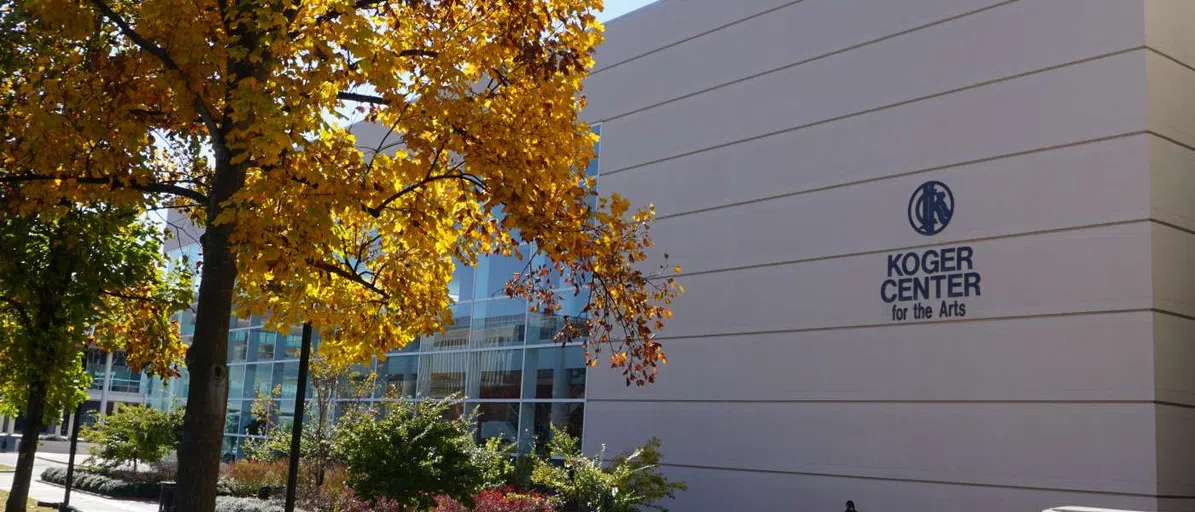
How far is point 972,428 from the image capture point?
14781 millimetres

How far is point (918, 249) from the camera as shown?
15797mm

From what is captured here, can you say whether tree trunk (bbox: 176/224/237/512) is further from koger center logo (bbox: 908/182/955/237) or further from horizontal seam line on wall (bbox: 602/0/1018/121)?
horizontal seam line on wall (bbox: 602/0/1018/121)

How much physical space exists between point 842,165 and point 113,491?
24380 millimetres

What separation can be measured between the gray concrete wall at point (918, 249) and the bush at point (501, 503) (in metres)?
2.08

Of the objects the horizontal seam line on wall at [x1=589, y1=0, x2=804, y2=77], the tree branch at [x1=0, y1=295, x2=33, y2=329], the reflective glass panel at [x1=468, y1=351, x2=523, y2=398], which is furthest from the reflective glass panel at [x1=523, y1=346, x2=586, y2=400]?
the tree branch at [x1=0, y1=295, x2=33, y2=329]

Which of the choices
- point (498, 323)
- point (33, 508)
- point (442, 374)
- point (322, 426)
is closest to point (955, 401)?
point (498, 323)

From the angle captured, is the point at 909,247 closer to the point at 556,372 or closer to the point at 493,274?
the point at 556,372

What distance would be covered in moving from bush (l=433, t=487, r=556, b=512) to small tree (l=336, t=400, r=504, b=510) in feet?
6.00

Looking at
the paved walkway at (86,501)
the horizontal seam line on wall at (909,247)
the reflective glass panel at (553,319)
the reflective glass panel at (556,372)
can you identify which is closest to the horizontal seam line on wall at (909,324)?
the horizontal seam line on wall at (909,247)

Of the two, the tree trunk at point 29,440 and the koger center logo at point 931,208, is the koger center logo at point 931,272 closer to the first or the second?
the koger center logo at point 931,208

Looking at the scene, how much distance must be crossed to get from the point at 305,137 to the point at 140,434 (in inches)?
1038

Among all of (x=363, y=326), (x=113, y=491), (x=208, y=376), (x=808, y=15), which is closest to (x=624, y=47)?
(x=808, y=15)

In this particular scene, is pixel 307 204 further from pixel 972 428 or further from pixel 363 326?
pixel 972 428

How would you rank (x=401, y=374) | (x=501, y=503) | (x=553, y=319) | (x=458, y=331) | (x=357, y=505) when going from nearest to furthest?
1. (x=501, y=503)
2. (x=357, y=505)
3. (x=553, y=319)
4. (x=458, y=331)
5. (x=401, y=374)
